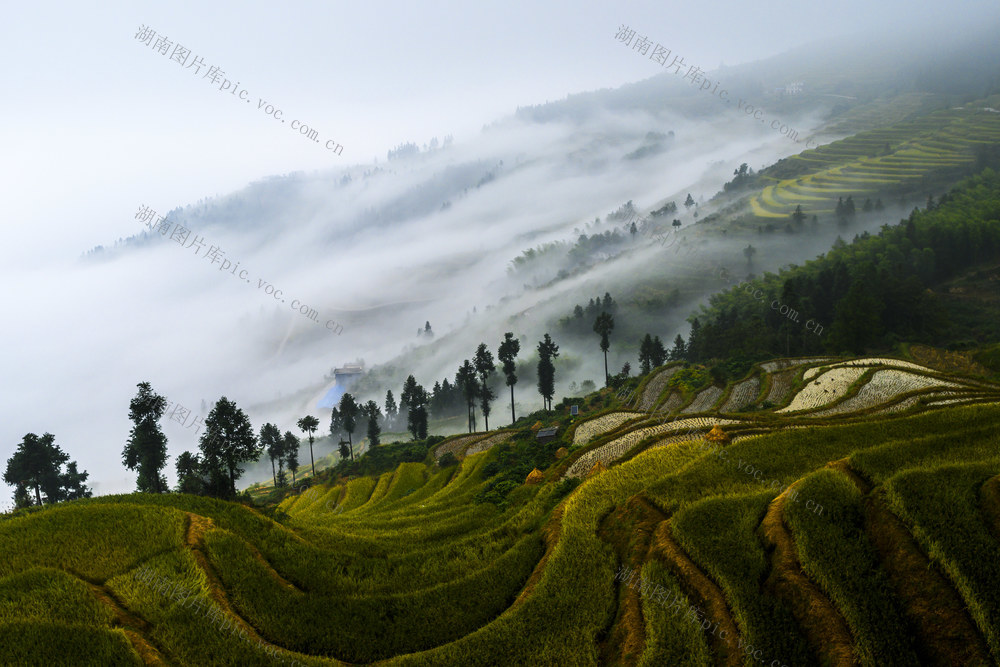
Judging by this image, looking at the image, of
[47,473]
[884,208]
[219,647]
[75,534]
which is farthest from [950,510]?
[884,208]

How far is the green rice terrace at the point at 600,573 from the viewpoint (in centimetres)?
1269

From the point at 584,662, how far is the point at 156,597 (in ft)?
36.2

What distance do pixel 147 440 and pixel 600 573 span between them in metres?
48.6

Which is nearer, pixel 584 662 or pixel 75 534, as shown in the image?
pixel 584 662

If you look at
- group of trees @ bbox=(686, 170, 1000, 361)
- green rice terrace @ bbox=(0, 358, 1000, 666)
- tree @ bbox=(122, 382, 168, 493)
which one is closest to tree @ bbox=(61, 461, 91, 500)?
tree @ bbox=(122, 382, 168, 493)

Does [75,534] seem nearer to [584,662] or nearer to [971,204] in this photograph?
[584,662]

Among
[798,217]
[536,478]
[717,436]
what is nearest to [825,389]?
[717,436]

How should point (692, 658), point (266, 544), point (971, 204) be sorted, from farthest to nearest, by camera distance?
point (971, 204) < point (266, 544) < point (692, 658)

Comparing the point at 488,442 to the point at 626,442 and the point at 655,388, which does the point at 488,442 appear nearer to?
the point at 655,388

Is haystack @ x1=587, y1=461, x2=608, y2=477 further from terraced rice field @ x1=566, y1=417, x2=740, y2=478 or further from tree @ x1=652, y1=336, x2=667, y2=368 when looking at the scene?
tree @ x1=652, y1=336, x2=667, y2=368

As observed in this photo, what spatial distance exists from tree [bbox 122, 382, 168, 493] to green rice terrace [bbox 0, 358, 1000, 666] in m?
29.7

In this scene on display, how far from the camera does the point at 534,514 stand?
22250 millimetres

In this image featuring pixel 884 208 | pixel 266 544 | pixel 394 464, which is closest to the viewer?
pixel 266 544

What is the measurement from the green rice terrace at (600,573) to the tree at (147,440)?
1171 inches
